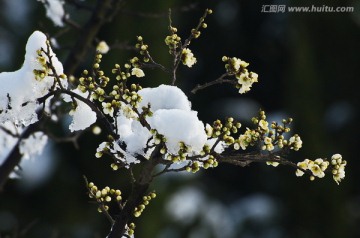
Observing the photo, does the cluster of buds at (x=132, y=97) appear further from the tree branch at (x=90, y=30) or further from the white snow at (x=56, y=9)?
the white snow at (x=56, y=9)

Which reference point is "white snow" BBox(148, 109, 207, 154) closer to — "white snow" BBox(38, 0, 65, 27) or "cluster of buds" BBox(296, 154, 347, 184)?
"cluster of buds" BBox(296, 154, 347, 184)

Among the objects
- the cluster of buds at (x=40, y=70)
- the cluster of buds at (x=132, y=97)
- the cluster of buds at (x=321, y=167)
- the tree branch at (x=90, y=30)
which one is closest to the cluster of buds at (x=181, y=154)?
the cluster of buds at (x=132, y=97)

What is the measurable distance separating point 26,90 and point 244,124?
12.1 metres

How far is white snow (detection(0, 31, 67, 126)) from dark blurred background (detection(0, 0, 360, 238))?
561 cm

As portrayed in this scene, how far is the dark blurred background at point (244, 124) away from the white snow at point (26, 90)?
561cm

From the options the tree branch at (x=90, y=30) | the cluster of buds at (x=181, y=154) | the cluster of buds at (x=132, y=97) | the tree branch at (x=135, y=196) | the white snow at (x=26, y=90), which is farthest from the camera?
the tree branch at (x=90, y=30)

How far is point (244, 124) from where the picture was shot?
14.6 meters

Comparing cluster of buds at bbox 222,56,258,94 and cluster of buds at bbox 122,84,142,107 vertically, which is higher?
cluster of buds at bbox 222,56,258,94

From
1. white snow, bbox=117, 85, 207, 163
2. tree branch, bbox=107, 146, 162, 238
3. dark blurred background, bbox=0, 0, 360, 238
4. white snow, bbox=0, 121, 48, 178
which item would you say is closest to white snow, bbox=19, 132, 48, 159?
white snow, bbox=0, 121, 48, 178

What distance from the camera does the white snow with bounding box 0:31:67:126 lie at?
2.75 m

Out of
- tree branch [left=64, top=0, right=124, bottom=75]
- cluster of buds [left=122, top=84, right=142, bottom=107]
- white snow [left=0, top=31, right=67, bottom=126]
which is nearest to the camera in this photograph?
cluster of buds [left=122, top=84, right=142, bottom=107]

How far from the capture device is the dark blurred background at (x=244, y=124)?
990 centimetres

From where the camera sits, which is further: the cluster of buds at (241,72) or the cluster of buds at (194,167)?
the cluster of buds at (241,72)

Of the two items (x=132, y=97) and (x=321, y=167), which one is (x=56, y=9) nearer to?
(x=132, y=97)
